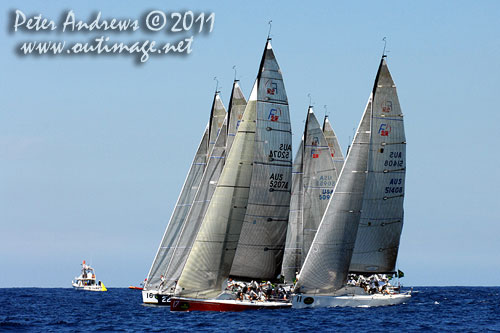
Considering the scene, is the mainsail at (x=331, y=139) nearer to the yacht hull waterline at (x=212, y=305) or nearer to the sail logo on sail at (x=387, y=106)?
the sail logo on sail at (x=387, y=106)

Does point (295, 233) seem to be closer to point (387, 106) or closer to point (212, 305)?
point (387, 106)

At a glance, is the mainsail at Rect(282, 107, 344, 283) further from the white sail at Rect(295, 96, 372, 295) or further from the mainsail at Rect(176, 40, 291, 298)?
the mainsail at Rect(176, 40, 291, 298)

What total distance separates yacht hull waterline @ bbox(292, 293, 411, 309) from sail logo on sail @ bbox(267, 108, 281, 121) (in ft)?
36.0

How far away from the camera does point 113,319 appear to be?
58.9m

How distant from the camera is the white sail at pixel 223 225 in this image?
181ft

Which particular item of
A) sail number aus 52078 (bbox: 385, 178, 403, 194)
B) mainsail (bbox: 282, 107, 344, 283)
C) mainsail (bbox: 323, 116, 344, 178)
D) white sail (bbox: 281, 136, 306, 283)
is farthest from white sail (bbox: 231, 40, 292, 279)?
mainsail (bbox: 323, 116, 344, 178)

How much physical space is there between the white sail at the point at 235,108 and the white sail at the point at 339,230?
834 cm

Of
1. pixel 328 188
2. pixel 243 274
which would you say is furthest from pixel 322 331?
pixel 328 188

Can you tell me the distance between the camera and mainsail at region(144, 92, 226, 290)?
2677 inches

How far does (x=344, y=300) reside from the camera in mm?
60375

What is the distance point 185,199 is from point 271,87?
15.1 m

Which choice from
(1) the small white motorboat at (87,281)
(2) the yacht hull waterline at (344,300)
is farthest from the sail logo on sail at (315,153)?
(1) the small white motorboat at (87,281)

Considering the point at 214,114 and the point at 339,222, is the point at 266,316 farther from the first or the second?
the point at 214,114

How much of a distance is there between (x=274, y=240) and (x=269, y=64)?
34.4 ft
